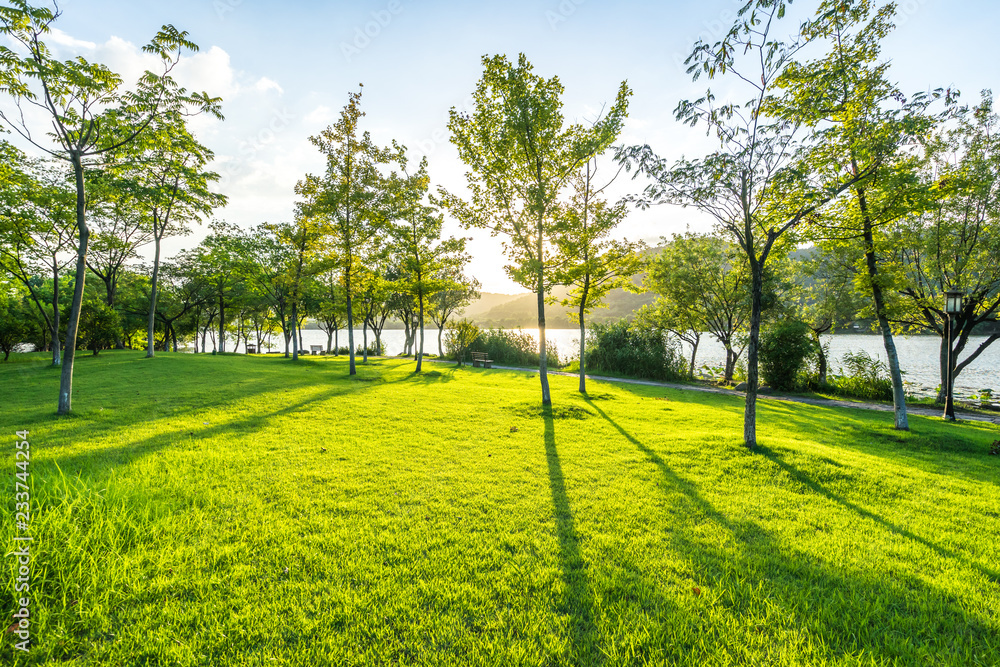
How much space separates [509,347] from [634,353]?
31.8 feet

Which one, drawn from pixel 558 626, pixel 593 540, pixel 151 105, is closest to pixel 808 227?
pixel 593 540

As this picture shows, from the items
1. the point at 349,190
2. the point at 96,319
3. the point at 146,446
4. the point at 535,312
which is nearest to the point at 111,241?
the point at 96,319

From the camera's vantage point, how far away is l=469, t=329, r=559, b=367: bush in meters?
26.3

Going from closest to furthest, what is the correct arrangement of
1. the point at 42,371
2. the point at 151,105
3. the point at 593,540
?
the point at 593,540 → the point at 151,105 → the point at 42,371

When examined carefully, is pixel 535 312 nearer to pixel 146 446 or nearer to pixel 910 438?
pixel 910 438

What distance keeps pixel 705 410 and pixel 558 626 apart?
10.3 metres

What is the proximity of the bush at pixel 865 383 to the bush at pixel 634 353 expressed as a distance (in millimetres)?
6728

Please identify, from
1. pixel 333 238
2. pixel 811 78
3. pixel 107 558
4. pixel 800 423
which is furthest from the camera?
pixel 333 238

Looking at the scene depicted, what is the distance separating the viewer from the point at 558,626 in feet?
7.96

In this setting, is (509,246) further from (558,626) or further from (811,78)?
(558,626)

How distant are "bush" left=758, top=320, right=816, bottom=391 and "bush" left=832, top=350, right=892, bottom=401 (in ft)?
5.49

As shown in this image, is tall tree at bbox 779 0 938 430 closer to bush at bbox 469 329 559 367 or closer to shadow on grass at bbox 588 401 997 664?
shadow on grass at bbox 588 401 997 664

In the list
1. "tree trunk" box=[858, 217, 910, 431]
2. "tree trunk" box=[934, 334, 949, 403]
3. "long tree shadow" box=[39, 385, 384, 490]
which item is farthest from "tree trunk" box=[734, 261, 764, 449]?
"tree trunk" box=[934, 334, 949, 403]

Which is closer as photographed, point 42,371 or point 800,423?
point 800,423
